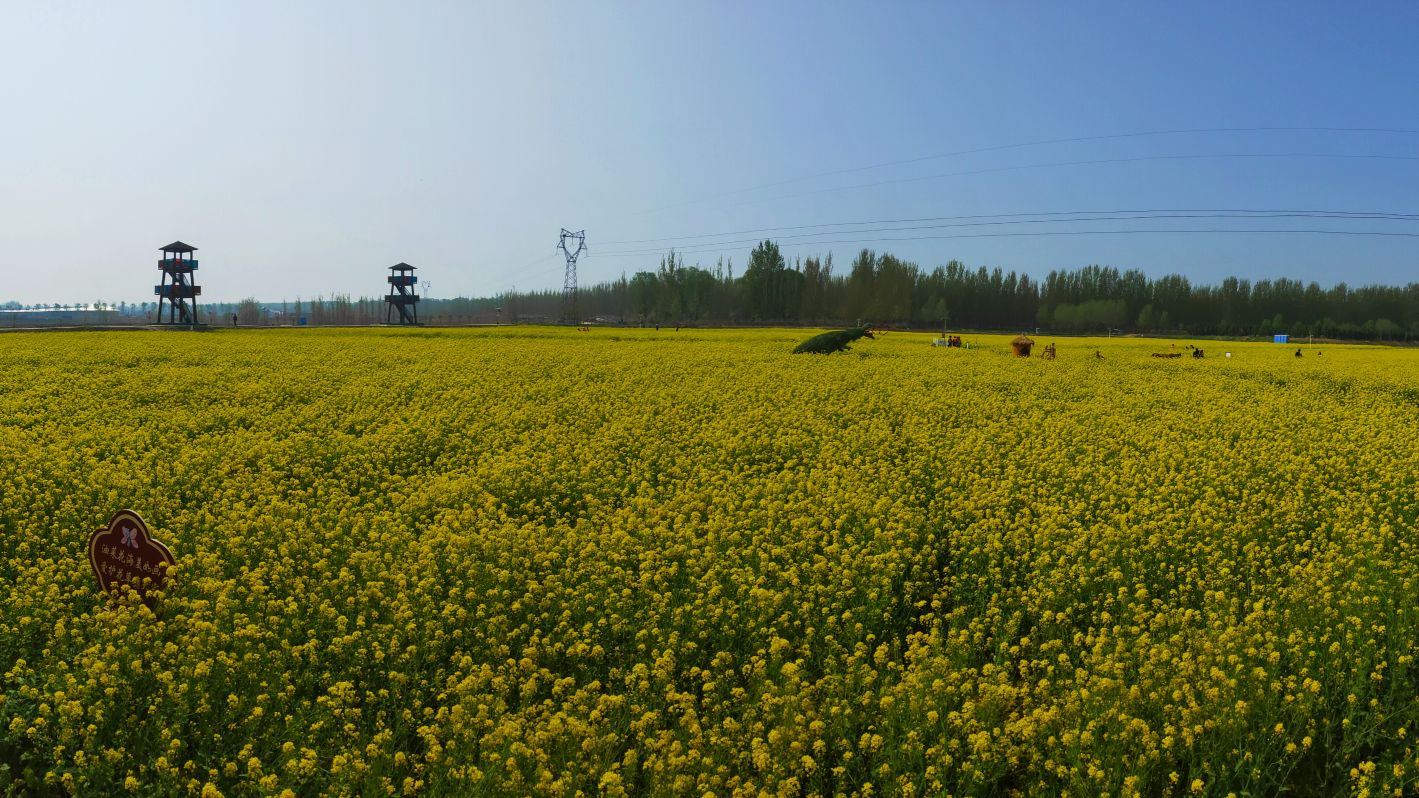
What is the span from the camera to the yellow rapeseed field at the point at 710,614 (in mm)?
4766

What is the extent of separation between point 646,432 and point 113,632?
8.94m

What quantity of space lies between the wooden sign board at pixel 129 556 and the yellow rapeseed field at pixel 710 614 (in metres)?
0.21

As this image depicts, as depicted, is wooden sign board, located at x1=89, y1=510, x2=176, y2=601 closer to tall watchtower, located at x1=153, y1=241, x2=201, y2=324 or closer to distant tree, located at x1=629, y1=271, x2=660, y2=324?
tall watchtower, located at x1=153, y1=241, x2=201, y2=324

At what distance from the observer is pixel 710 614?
21.0ft

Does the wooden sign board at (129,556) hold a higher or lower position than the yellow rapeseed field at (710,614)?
higher

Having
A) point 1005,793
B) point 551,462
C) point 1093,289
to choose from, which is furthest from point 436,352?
point 1093,289

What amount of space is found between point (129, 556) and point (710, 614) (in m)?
4.35

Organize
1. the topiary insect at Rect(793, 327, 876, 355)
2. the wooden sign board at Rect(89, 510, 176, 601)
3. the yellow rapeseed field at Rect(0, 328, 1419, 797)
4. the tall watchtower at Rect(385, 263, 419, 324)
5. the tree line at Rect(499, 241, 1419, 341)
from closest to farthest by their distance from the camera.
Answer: the yellow rapeseed field at Rect(0, 328, 1419, 797) → the wooden sign board at Rect(89, 510, 176, 601) → the topiary insect at Rect(793, 327, 876, 355) → the tall watchtower at Rect(385, 263, 419, 324) → the tree line at Rect(499, 241, 1419, 341)

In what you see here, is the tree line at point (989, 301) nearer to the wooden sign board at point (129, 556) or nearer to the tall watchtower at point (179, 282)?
the tall watchtower at point (179, 282)

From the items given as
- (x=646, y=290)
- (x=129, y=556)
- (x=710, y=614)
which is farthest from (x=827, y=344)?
(x=646, y=290)

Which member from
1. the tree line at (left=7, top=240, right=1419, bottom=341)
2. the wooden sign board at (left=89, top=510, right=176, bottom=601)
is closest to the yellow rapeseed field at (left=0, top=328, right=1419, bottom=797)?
the wooden sign board at (left=89, top=510, right=176, bottom=601)

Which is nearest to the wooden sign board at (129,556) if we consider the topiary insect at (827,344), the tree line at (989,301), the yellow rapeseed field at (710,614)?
the yellow rapeseed field at (710,614)

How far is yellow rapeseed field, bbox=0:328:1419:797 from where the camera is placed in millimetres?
4766

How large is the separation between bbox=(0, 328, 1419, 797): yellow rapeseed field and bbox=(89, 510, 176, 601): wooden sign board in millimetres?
214
